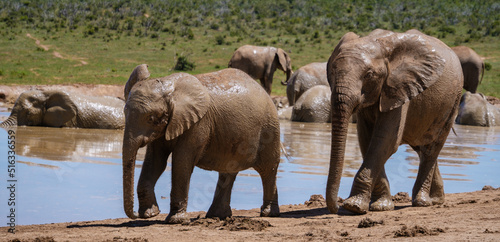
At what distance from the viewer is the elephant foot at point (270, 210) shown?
6.66 metres

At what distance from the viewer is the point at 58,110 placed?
47.3 ft

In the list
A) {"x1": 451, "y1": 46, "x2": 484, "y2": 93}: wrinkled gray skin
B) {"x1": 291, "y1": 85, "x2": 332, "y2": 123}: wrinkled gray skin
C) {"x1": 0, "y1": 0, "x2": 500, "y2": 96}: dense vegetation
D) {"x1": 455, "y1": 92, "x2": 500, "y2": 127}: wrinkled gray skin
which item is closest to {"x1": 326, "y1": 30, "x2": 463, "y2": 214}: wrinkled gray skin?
{"x1": 291, "y1": 85, "x2": 332, "y2": 123}: wrinkled gray skin

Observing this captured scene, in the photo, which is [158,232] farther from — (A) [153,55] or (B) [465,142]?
(A) [153,55]

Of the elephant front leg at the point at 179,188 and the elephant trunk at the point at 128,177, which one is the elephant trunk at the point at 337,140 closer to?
the elephant front leg at the point at 179,188

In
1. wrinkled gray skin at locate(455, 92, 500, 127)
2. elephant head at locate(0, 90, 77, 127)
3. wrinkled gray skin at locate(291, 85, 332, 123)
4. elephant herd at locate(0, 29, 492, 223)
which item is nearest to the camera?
elephant herd at locate(0, 29, 492, 223)

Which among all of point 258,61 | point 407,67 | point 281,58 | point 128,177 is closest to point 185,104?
point 128,177

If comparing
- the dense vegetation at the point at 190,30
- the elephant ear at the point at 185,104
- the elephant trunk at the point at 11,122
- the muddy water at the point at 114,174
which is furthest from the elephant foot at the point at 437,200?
the dense vegetation at the point at 190,30

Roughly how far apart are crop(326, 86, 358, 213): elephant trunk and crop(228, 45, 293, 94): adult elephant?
1684 centimetres

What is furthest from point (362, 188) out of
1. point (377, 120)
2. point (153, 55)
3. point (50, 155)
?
point (153, 55)

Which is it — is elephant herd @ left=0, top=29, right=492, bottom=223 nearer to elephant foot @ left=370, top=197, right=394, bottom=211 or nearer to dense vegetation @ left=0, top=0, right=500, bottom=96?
elephant foot @ left=370, top=197, right=394, bottom=211

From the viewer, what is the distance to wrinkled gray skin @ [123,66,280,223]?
226 inches

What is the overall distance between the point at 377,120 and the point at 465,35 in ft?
164

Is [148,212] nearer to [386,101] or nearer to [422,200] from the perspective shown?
[386,101]

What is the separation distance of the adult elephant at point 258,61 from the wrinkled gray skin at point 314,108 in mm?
3579
